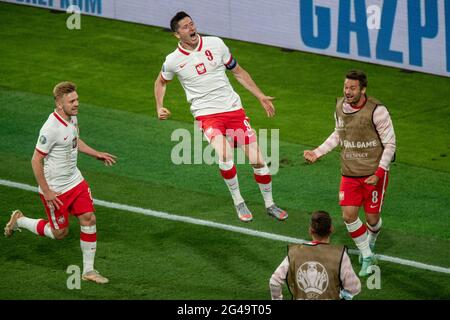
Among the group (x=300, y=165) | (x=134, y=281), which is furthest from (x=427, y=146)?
(x=134, y=281)

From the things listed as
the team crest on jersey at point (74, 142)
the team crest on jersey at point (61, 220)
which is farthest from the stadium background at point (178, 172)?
the team crest on jersey at point (74, 142)

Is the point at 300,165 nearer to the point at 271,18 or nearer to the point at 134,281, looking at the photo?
the point at 134,281

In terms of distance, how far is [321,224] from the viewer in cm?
943

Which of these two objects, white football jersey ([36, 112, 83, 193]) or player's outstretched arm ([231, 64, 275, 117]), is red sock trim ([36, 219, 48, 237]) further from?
player's outstretched arm ([231, 64, 275, 117])

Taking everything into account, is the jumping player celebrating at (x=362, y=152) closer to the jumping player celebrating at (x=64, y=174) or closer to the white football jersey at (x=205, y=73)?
the white football jersey at (x=205, y=73)

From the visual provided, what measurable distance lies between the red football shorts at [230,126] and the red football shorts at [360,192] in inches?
67.9

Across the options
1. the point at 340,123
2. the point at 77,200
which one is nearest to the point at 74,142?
the point at 77,200

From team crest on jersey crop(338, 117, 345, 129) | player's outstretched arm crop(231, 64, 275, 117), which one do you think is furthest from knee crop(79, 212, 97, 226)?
team crest on jersey crop(338, 117, 345, 129)

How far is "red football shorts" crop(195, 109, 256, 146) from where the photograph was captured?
13047 mm

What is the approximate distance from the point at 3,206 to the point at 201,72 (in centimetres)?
325

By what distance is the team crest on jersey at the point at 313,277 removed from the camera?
9367 millimetres

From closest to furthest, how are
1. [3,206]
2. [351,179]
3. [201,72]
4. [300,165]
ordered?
[351,179], [201,72], [3,206], [300,165]

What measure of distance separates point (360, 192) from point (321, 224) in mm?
2457

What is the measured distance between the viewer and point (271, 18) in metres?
21.0
